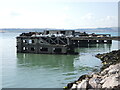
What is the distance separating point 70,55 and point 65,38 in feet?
15.4

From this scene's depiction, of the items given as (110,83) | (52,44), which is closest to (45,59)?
(52,44)

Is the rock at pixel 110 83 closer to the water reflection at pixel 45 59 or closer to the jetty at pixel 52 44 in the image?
the water reflection at pixel 45 59

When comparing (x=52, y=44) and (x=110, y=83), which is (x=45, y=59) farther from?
(x=110, y=83)

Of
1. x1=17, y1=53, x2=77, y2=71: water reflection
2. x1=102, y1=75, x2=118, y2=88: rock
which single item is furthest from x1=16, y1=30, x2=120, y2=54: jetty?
x1=102, y1=75, x2=118, y2=88: rock

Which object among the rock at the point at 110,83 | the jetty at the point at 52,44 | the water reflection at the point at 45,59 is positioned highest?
the jetty at the point at 52,44

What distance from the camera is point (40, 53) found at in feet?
131

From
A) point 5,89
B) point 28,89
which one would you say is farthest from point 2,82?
point 28,89

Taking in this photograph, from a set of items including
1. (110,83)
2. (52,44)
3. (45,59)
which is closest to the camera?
(110,83)

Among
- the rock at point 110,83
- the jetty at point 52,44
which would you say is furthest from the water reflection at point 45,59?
the rock at point 110,83

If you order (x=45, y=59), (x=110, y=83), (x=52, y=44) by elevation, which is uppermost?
(x=52, y=44)

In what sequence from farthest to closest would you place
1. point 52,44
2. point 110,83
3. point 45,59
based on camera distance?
point 52,44
point 45,59
point 110,83

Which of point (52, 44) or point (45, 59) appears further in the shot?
point (52, 44)

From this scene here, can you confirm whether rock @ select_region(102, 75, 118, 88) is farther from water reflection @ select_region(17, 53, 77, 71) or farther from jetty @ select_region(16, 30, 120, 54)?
jetty @ select_region(16, 30, 120, 54)

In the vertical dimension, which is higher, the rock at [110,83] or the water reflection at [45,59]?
the rock at [110,83]
